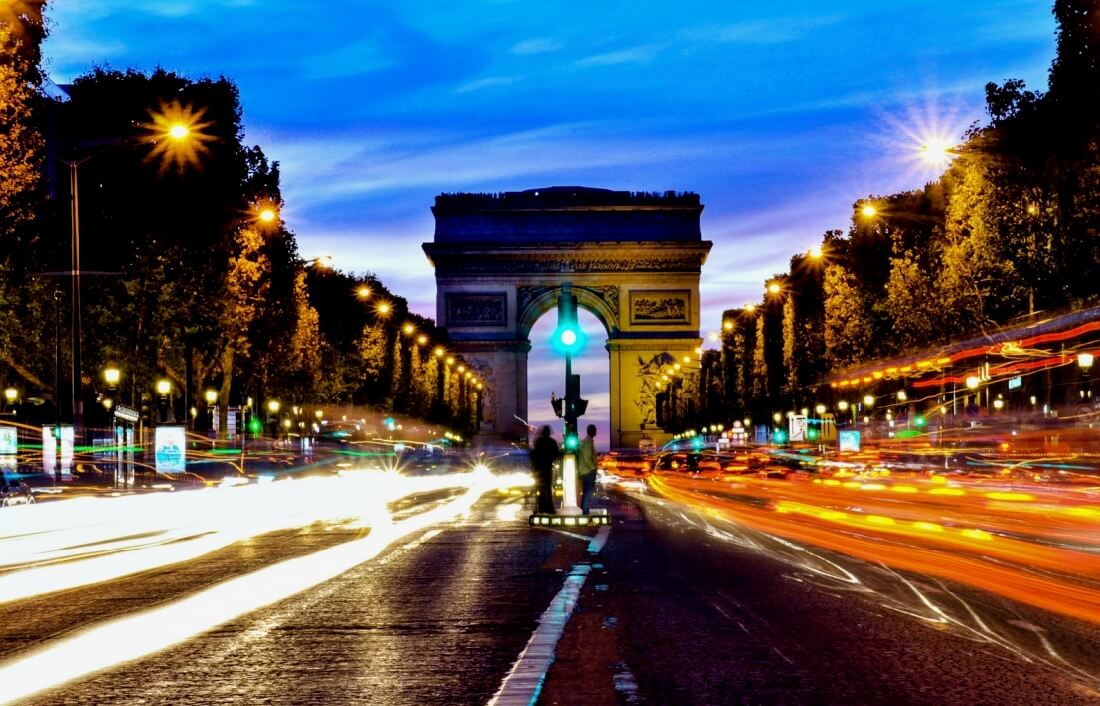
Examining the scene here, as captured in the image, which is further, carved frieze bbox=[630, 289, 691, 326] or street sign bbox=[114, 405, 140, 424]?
carved frieze bbox=[630, 289, 691, 326]

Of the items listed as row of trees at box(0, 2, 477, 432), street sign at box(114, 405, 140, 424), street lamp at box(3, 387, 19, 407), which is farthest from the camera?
street lamp at box(3, 387, 19, 407)

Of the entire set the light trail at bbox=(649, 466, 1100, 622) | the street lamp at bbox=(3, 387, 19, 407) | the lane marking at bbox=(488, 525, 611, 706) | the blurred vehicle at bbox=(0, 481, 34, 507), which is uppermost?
the street lamp at bbox=(3, 387, 19, 407)

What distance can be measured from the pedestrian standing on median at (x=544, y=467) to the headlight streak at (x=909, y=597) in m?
3.73

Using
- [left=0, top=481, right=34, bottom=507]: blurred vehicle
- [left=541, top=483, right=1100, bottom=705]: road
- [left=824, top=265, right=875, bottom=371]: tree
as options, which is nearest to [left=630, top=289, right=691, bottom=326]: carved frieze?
[left=824, top=265, right=875, bottom=371]: tree

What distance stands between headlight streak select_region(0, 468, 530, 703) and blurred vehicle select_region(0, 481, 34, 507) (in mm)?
9320

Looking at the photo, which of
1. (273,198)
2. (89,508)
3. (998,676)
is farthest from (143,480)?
(998,676)

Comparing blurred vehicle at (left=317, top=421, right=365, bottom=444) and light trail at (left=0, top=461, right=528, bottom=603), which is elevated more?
blurred vehicle at (left=317, top=421, right=365, bottom=444)

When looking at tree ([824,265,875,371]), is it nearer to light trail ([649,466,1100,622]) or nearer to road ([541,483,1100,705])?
light trail ([649,466,1100,622])

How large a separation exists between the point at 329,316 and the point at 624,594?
219ft

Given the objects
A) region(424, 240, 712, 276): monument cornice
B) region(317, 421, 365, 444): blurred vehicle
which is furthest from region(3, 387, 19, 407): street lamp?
region(424, 240, 712, 276): monument cornice

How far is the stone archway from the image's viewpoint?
10412cm

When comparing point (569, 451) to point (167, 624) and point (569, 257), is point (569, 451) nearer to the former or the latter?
point (167, 624)

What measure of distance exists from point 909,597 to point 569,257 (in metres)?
94.3

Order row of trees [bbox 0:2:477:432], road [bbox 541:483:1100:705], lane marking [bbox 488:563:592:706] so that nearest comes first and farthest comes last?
lane marking [bbox 488:563:592:706] → road [bbox 541:483:1100:705] → row of trees [bbox 0:2:477:432]
